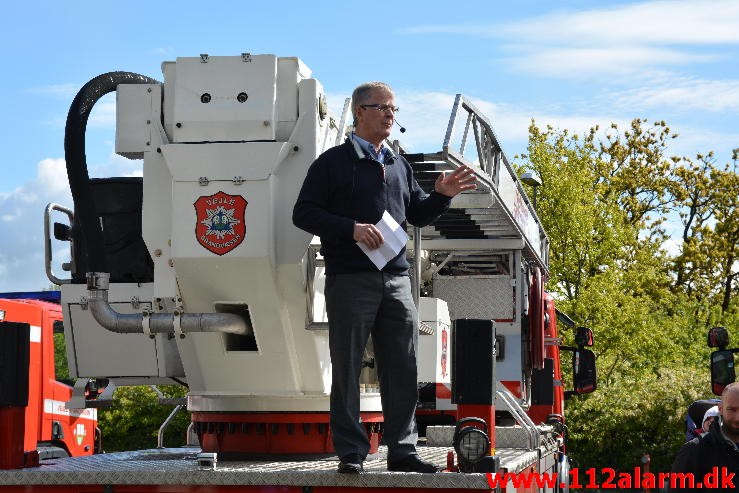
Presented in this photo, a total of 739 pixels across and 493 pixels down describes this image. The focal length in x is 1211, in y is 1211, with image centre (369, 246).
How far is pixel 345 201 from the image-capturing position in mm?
5844

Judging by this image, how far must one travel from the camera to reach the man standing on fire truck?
570cm

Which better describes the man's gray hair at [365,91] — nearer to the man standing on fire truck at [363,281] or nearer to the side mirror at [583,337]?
the man standing on fire truck at [363,281]

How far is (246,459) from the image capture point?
6625mm

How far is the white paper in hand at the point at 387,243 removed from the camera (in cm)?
570

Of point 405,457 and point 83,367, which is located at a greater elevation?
point 83,367

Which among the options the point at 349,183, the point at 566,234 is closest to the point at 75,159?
the point at 349,183

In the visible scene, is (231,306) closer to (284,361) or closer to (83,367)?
(284,361)

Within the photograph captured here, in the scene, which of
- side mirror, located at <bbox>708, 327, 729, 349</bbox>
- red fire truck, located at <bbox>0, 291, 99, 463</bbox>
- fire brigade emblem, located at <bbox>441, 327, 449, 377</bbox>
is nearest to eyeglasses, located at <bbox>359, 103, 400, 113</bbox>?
fire brigade emblem, located at <bbox>441, 327, 449, 377</bbox>

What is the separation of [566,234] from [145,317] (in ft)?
60.3

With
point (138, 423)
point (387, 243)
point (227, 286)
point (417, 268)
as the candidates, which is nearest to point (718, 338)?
point (417, 268)

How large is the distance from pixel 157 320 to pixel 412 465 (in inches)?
63.7

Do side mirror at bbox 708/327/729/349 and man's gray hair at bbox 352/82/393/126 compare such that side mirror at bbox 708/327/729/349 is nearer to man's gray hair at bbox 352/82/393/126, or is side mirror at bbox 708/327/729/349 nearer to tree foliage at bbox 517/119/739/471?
man's gray hair at bbox 352/82/393/126

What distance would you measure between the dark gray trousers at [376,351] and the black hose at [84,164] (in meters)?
1.68

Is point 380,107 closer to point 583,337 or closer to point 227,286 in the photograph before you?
point 227,286
